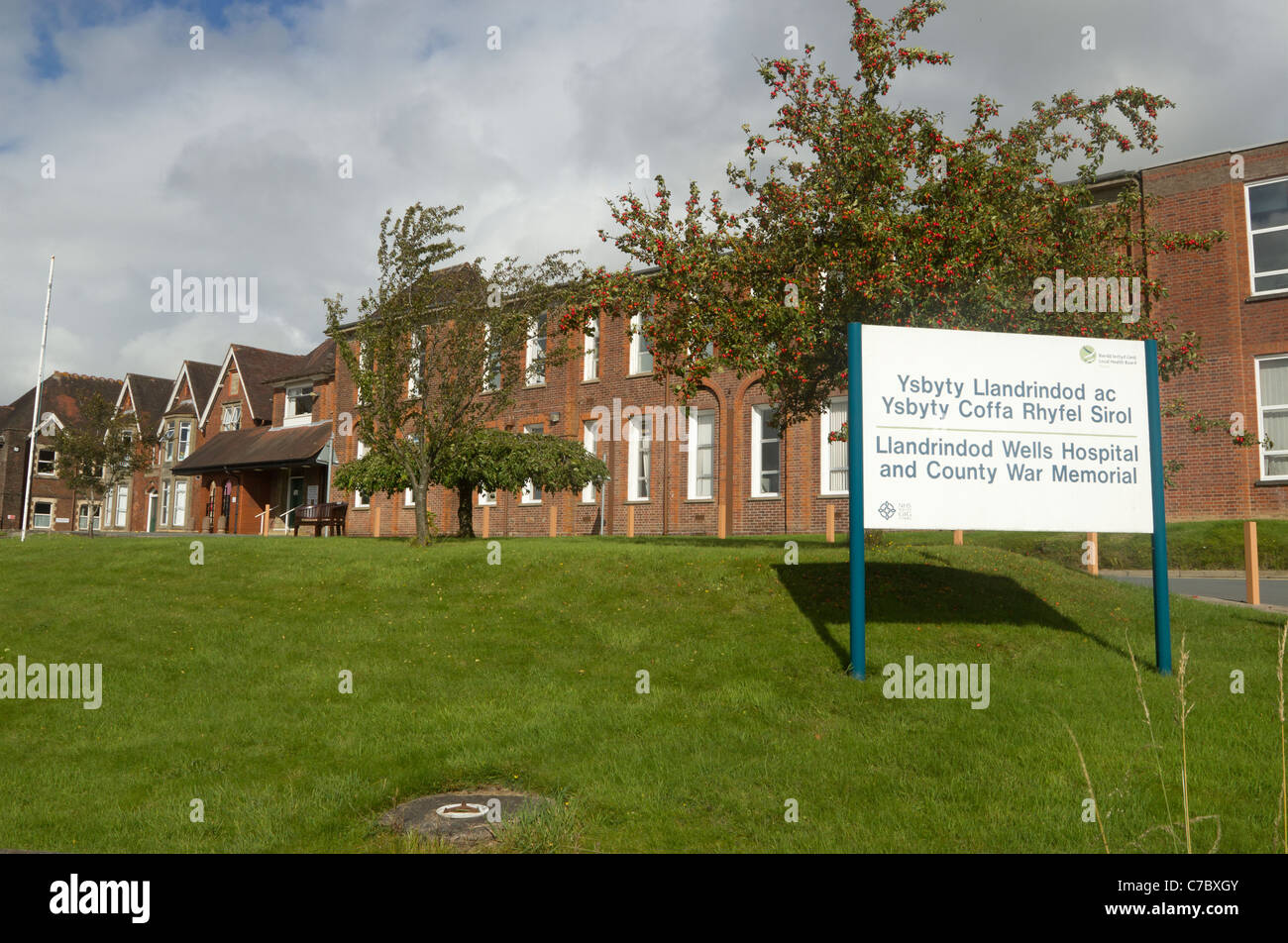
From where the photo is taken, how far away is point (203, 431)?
49719 millimetres

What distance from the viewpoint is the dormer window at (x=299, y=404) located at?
43594 mm

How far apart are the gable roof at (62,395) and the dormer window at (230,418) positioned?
16338 mm

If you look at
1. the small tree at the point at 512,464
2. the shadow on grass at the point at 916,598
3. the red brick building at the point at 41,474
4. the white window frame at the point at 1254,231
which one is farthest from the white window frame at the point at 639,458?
the red brick building at the point at 41,474

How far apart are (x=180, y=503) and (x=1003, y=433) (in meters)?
48.7

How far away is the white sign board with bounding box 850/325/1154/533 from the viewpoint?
30.1 feet

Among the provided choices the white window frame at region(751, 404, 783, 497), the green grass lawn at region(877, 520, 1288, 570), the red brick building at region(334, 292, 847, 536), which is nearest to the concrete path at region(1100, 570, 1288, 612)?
the green grass lawn at region(877, 520, 1288, 570)

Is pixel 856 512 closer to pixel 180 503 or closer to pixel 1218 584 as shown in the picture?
pixel 1218 584

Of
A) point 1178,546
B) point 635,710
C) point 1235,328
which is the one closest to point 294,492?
point 1178,546

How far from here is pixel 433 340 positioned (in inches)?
757

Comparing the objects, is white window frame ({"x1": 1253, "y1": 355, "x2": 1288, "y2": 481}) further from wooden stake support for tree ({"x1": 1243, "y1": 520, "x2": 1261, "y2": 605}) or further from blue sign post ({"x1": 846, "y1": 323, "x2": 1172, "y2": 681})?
blue sign post ({"x1": 846, "y1": 323, "x2": 1172, "y2": 681})

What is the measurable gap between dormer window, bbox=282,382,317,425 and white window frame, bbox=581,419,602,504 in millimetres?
16191
